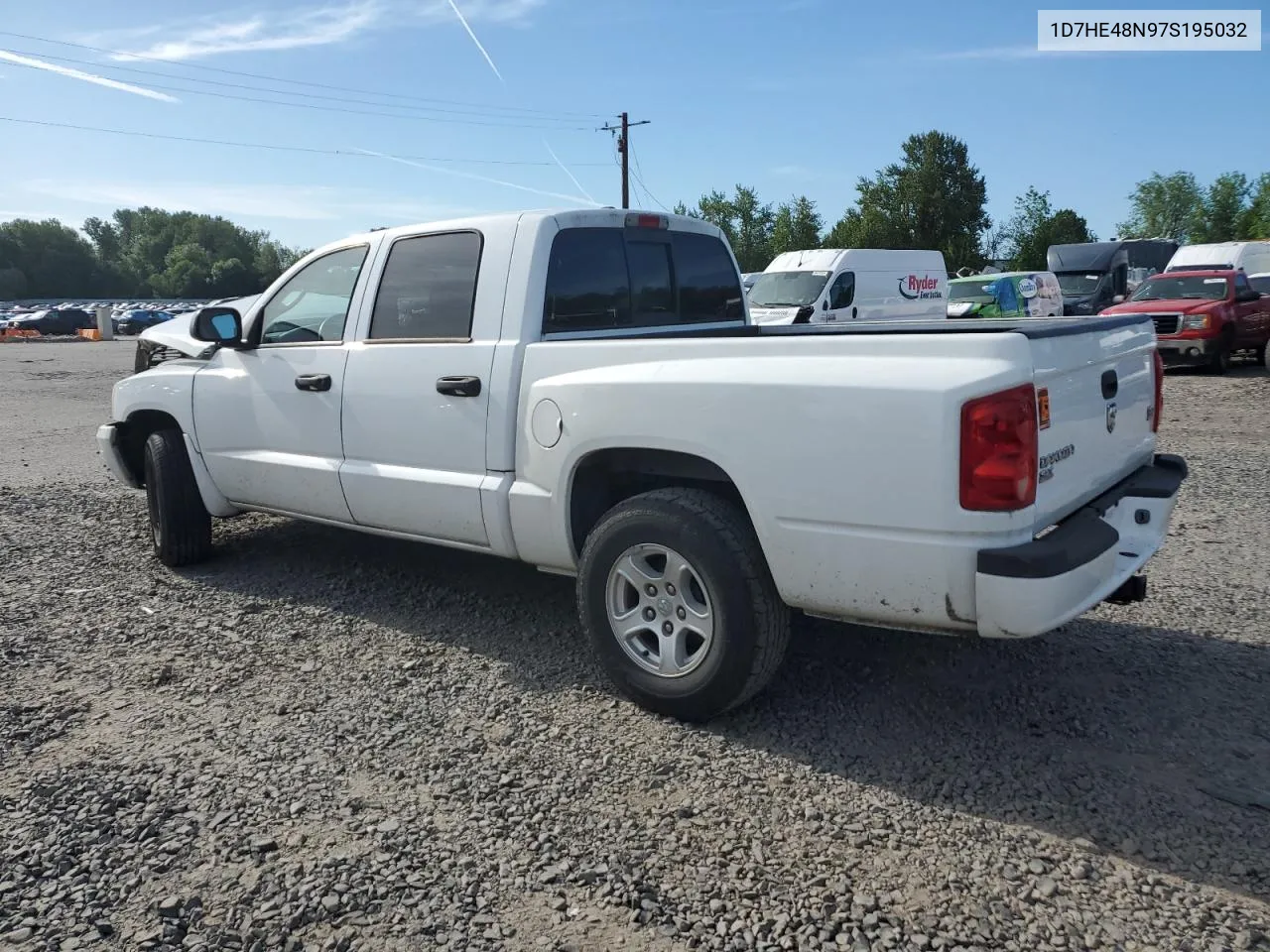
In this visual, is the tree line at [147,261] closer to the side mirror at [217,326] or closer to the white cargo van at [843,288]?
the white cargo van at [843,288]

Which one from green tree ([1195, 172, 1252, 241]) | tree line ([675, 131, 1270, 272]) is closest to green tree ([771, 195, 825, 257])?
tree line ([675, 131, 1270, 272])

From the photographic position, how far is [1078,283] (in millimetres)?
25422

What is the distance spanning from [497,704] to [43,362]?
90.7 feet

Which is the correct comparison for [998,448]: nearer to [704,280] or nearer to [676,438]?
[676,438]

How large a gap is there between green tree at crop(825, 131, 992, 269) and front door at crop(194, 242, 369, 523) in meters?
67.3

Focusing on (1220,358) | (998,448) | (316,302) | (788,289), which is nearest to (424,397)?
(316,302)

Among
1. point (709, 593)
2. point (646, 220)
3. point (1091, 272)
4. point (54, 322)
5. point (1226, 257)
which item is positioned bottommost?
point (709, 593)

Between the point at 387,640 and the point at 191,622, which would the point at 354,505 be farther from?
the point at 191,622

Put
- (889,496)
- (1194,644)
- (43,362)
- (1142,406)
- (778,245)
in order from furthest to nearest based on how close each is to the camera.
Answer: (778,245)
(43,362)
(1194,644)
(1142,406)
(889,496)

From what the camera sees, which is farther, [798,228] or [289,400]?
[798,228]

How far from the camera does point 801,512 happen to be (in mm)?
3279

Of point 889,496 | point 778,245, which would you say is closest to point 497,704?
point 889,496

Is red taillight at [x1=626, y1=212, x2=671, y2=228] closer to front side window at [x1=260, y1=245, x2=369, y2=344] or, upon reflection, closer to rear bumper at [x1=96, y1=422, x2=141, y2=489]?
front side window at [x1=260, y1=245, x2=369, y2=344]

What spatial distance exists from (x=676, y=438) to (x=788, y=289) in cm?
1593
